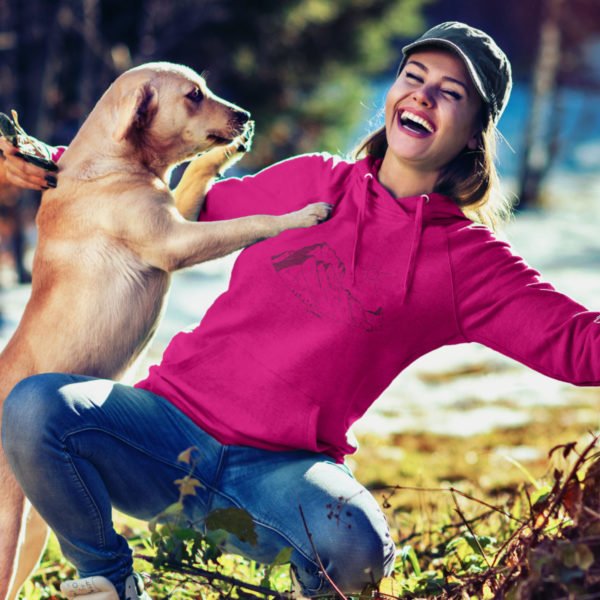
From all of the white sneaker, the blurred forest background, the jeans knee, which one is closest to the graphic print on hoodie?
the jeans knee

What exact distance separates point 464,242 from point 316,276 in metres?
0.42

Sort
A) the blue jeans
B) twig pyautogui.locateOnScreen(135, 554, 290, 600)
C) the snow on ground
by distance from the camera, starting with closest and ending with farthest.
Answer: twig pyautogui.locateOnScreen(135, 554, 290, 600) → the blue jeans → the snow on ground

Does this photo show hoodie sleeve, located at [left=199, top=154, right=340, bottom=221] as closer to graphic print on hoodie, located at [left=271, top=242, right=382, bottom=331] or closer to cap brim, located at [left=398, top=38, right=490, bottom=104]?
graphic print on hoodie, located at [left=271, top=242, right=382, bottom=331]

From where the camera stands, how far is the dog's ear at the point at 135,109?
226 centimetres

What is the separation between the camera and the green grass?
157cm

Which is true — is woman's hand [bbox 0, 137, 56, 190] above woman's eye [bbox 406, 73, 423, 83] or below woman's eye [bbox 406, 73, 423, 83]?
below

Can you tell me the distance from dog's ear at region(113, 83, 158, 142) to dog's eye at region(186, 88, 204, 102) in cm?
12

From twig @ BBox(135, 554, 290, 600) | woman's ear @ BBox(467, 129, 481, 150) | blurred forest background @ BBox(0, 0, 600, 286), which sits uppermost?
blurred forest background @ BBox(0, 0, 600, 286)

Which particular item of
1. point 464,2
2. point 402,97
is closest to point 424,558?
point 402,97

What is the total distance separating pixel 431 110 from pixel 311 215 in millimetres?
454

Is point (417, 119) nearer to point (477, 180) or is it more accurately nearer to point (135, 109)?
point (477, 180)

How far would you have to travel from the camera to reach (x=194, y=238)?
2199 millimetres

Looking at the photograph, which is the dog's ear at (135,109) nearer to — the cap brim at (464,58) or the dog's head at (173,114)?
the dog's head at (173,114)

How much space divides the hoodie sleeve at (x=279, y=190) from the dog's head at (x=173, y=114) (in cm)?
18
